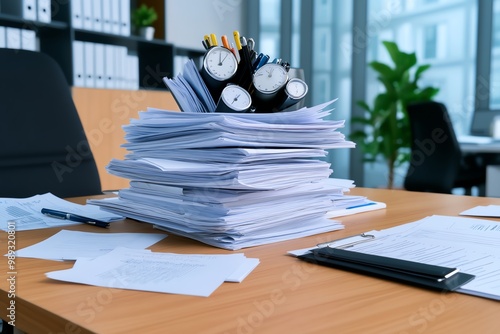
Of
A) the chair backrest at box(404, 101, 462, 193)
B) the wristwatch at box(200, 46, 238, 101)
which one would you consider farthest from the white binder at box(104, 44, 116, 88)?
the wristwatch at box(200, 46, 238, 101)

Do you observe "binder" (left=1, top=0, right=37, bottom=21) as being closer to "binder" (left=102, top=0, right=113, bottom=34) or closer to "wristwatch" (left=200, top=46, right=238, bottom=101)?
"binder" (left=102, top=0, right=113, bottom=34)

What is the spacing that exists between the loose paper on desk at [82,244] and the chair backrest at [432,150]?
2592mm

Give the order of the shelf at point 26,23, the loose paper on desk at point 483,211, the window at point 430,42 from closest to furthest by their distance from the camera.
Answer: the loose paper on desk at point 483,211
the shelf at point 26,23
the window at point 430,42

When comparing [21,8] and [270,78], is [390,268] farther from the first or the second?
[21,8]

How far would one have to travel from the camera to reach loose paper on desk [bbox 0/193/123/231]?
33.2 inches

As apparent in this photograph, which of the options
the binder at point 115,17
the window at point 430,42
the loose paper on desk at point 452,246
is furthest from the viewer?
the window at point 430,42

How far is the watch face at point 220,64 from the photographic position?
0.80 meters

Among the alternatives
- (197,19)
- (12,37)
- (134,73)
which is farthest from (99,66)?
(197,19)

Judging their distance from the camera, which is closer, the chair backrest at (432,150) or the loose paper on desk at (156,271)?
the loose paper on desk at (156,271)

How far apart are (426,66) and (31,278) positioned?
3824 mm

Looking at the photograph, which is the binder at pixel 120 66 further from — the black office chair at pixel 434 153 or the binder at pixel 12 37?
the black office chair at pixel 434 153

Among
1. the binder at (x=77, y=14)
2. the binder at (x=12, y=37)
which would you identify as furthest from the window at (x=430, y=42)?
the binder at (x=12, y=37)

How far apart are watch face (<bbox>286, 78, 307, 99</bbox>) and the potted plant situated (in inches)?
117

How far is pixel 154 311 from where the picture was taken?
435mm
